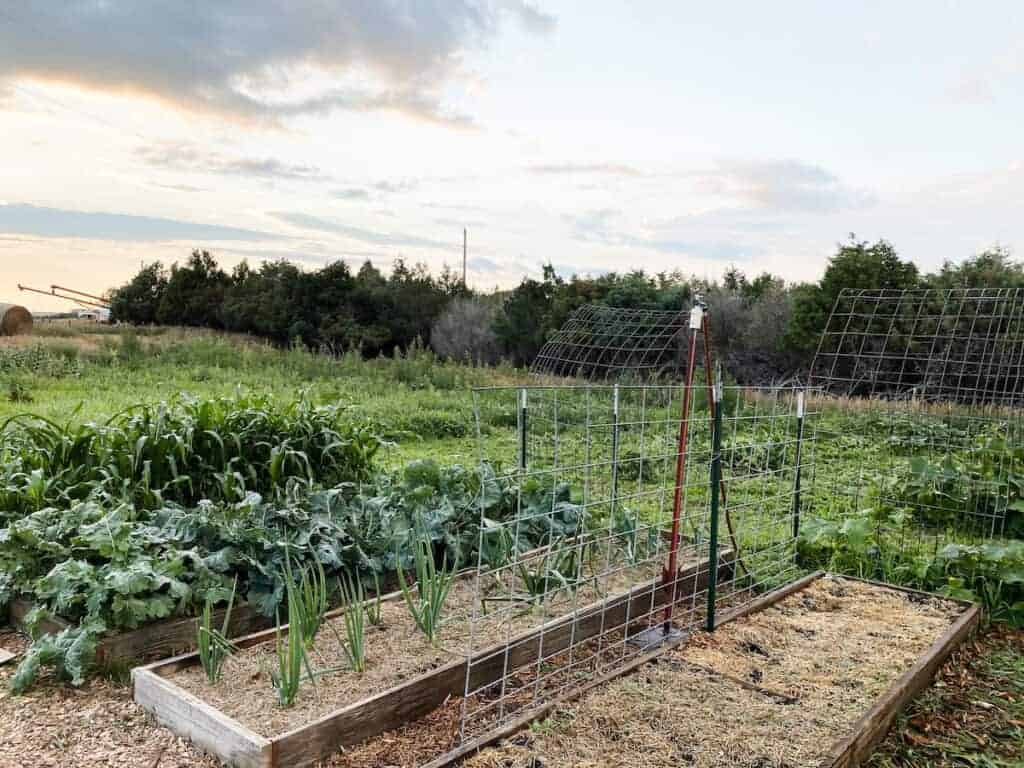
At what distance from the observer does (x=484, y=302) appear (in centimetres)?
1867

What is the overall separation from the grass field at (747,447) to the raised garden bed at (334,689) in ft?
2.35

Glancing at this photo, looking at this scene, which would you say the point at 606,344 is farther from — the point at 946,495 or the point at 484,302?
the point at 484,302

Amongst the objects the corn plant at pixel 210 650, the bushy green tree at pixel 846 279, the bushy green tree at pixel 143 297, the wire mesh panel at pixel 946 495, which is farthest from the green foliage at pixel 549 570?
the bushy green tree at pixel 143 297

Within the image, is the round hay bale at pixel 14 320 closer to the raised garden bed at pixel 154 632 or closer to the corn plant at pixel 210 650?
the raised garden bed at pixel 154 632

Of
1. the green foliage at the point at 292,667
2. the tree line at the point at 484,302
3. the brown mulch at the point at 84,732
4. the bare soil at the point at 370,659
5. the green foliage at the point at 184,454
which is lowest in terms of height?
the brown mulch at the point at 84,732

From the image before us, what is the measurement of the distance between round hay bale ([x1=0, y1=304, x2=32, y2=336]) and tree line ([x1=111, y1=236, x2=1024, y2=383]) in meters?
5.46

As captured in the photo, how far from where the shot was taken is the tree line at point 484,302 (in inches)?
513

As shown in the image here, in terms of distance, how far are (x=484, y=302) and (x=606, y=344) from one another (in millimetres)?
8113

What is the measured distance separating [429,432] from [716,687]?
5.63m

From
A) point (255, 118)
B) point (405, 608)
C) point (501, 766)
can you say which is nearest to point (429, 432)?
point (255, 118)

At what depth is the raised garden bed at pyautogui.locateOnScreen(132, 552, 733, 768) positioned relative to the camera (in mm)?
2074

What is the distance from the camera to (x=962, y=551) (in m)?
3.78

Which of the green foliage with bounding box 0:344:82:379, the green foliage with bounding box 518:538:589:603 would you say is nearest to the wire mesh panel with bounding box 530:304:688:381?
the green foliage with bounding box 518:538:589:603

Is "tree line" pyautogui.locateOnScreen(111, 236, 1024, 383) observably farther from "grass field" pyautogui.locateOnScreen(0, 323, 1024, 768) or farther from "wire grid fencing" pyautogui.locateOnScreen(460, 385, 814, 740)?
"wire grid fencing" pyautogui.locateOnScreen(460, 385, 814, 740)
